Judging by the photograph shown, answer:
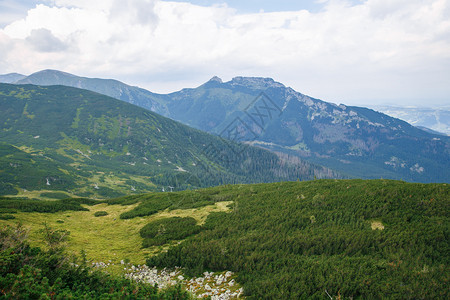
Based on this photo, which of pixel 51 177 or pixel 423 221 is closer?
pixel 423 221

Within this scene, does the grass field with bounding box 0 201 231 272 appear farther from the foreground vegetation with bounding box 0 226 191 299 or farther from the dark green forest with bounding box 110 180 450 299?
the foreground vegetation with bounding box 0 226 191 299

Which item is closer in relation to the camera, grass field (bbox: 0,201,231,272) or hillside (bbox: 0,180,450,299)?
hillside (bbox: 0,180,450,299)

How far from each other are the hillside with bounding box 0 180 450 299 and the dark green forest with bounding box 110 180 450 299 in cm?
6

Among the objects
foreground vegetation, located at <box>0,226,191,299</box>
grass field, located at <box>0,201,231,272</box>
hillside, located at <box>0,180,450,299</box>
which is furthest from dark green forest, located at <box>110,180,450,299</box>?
foreground vegetation, located at <box>0,226,191,299</box>

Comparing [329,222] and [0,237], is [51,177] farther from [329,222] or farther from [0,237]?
[329,222]

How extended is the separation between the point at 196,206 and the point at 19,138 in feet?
774

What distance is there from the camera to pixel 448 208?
59.6 feet

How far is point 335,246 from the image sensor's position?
49.8 feet

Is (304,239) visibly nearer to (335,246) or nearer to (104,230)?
(335,246)

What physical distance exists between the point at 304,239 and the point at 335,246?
2017mm

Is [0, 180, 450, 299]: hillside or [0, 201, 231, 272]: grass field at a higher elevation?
[0, 180, 450, 299]: hillside

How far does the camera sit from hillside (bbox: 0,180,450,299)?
37.0 feet

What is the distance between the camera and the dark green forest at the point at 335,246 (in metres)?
11.1

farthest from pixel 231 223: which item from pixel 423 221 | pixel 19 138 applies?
pixel 19 138
